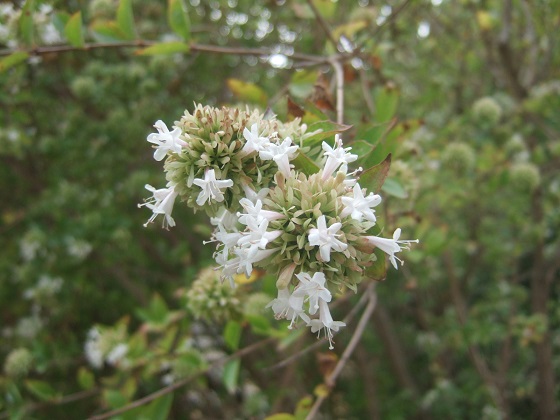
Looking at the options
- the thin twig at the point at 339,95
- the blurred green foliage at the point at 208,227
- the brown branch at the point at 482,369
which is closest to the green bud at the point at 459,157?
the blurred green foliage at the point at 208,227

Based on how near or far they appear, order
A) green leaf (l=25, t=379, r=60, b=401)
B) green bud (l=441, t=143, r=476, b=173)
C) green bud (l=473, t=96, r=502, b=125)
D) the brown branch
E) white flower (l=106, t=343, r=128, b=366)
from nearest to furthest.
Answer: green leaf (l=25, t=379, r=60, b=401) < white flower (l=106, t=343, r=128, b=366) < green bud (l=441, t=143, r=476, b=173) < green bud (l=473, t=96, r=502, b=125) < the brown branch

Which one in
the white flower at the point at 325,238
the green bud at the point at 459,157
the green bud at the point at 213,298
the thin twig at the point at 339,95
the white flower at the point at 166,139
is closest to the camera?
the white flower at the point at 325,238

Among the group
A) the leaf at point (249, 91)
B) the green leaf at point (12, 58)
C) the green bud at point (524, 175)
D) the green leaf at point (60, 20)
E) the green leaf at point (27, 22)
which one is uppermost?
the green leaf at point (60, 20)

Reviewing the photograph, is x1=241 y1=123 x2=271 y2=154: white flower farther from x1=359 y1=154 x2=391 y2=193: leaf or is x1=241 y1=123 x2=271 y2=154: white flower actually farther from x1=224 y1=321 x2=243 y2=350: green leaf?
x1=224 y1=321 x2=243 y2=350: green leaf

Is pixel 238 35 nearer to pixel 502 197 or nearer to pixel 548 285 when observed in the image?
pixel 502 197

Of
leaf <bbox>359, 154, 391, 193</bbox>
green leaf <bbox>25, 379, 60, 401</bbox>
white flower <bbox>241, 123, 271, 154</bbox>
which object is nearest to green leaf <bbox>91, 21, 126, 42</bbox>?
white flower <bbox>241, 123, 271, 154</bbox>

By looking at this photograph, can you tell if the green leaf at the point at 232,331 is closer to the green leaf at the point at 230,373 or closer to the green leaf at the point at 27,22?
the green leaf at the point at 230,373
